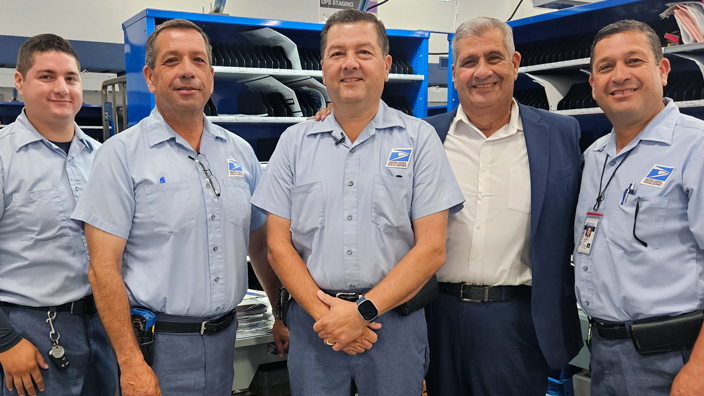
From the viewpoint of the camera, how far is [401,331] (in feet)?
5.89

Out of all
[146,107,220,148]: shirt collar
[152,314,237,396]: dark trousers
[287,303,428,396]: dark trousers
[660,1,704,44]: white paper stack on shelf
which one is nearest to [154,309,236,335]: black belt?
[152,314,237,396]: dark trousers

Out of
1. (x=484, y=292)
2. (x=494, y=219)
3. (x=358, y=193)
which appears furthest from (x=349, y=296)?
(x=494, y=219)

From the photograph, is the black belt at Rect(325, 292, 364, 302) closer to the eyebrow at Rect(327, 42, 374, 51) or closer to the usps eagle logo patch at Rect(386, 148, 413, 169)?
the usps eagle logo patch at Rect(386, 148, 413, 169)

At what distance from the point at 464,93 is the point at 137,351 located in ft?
4.88

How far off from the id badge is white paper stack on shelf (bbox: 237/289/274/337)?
53.9 inches

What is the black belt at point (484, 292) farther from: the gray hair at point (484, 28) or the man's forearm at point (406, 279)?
the gray hair at point (484, 28)

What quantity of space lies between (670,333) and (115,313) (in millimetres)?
1722

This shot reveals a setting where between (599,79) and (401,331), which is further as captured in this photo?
(599,79)

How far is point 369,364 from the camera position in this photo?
1.78 m

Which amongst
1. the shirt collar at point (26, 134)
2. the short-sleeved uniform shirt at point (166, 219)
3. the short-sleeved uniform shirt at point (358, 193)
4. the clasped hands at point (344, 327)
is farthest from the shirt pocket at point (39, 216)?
the clasped hands at point (344, 327)

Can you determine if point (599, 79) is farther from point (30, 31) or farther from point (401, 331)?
point (30, 31)

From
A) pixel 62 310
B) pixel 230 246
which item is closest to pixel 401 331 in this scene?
pixel 230 246

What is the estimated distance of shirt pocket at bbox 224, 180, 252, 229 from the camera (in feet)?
6.51

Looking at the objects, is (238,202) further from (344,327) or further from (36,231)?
(36,231)
